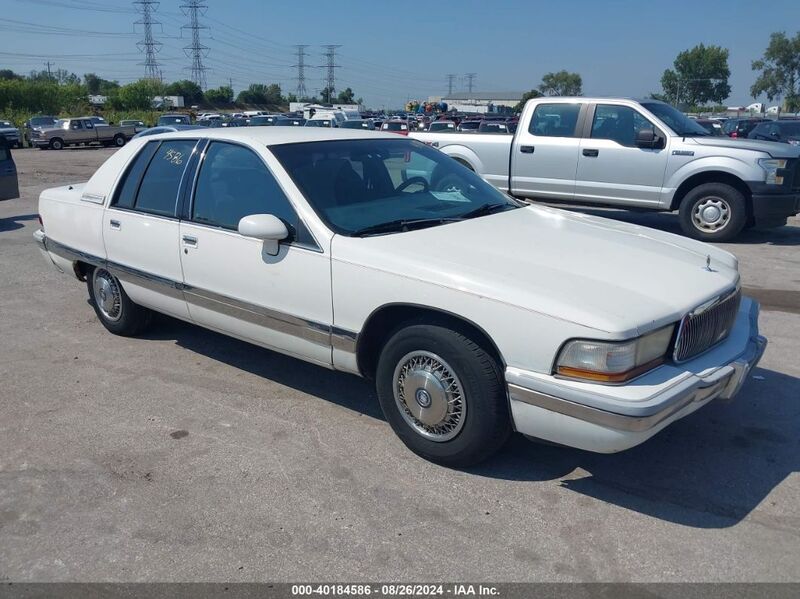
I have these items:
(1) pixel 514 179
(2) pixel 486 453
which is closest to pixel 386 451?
(2) pixel 486 453

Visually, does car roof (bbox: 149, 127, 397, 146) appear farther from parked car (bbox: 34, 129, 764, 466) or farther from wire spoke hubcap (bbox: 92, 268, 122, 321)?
wire spoke hubcap (bbox: 92, 268, 122, 321)

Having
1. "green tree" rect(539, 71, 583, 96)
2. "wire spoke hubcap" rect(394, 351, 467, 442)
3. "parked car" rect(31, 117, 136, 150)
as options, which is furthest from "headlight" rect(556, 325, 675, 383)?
"green tree" rect(539, 71, 583, 96)

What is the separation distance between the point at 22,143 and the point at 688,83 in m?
92.4

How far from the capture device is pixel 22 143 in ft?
134

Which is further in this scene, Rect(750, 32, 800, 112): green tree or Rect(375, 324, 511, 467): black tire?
Rect(750, 32, 800, 112): green tree

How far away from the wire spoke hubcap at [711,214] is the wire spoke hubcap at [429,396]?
7454mm

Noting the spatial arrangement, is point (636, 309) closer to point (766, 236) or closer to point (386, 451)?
point (386, 451)

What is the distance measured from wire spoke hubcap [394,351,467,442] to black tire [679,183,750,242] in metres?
7.40

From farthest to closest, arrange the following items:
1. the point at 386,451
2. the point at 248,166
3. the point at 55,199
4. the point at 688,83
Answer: the point at 688,83
the point at 55,199
the point at 248,166
the point at 386,451

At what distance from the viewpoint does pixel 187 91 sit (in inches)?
3984

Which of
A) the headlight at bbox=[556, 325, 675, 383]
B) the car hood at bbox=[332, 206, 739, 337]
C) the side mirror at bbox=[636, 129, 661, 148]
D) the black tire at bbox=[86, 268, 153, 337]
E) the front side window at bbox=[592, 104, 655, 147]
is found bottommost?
the black tire at bbox=[86, 268, 153, 337]

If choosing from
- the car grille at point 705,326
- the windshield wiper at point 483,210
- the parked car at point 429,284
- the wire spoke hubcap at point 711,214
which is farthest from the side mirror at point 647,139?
the car grille at point 705,326

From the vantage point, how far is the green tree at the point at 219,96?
101312 millimetres

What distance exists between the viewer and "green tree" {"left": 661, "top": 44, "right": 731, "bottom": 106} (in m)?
103
